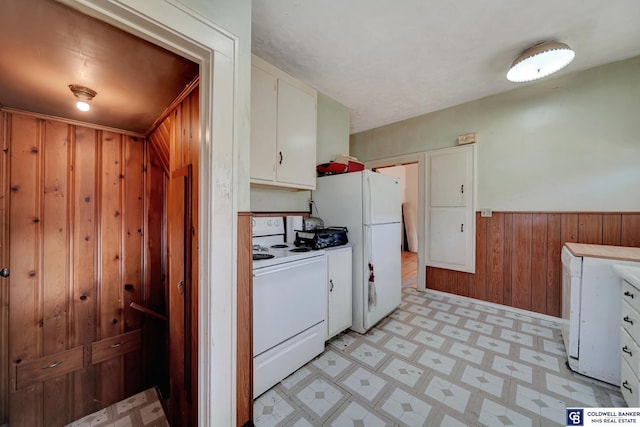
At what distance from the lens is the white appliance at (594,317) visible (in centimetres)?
157

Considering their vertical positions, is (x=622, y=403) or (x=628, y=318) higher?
(x=628, y=318)

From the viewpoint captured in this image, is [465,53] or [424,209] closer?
[465,53]

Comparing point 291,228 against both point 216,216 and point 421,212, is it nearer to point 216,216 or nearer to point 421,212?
point 216,216

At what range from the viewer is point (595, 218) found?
7.38ft

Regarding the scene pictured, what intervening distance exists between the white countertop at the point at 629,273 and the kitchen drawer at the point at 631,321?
0.59 ft

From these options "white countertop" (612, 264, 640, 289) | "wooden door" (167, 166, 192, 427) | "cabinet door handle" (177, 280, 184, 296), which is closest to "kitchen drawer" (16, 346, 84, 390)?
"wooden door" (167, 166, 192, 427)

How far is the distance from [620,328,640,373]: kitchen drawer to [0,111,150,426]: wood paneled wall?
10.5ft

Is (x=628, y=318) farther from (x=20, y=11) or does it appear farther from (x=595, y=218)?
(x=20, y=11)

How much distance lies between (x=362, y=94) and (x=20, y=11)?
2.57 meters

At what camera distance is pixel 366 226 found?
87.1 inches

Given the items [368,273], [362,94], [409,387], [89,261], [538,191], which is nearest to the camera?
[409,387]

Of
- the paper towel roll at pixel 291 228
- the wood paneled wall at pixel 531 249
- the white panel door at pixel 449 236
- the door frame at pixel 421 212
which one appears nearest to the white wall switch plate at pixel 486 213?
Result: the wood paneled wall at pixel 531 249

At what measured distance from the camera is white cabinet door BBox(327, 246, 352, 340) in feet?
6.68

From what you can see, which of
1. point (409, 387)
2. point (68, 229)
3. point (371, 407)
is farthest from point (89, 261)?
point (409, 387)
